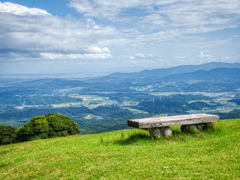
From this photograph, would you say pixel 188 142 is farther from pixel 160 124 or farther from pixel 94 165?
pixel 94 165

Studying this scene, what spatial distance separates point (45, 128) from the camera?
21547mm

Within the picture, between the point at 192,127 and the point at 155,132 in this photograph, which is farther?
the point at 192,127

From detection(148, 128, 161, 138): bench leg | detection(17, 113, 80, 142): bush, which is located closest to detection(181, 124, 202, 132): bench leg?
detection(148, 128, 161, 138): bench leg

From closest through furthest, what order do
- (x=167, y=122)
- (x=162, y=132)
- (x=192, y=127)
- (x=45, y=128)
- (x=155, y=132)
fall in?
(x=167, y=122), (x=155, y=132), (x=162, y=132), (x=192, y=127), (x=45, y=128)

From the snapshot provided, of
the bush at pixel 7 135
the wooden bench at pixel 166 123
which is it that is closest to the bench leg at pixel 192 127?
the wooden bench at pixel 166 123

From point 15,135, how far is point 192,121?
19.4 m

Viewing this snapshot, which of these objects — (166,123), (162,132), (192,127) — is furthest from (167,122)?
(192,127)

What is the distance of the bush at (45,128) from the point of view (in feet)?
70.6

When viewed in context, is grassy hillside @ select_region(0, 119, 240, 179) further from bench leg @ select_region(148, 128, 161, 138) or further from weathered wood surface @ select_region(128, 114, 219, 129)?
weathered wood surface @ select_region(128, 114, 219, 129)

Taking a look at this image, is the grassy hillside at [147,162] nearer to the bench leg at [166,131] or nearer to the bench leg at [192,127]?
the bench leg at [166,131]

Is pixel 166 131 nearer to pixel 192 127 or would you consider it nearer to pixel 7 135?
pixel 192 127

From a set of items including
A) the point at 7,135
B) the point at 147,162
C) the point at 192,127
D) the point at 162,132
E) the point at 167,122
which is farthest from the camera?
the point at 7,135

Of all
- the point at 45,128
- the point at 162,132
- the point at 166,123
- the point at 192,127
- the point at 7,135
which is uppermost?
the point at 166,123

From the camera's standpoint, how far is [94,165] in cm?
847
